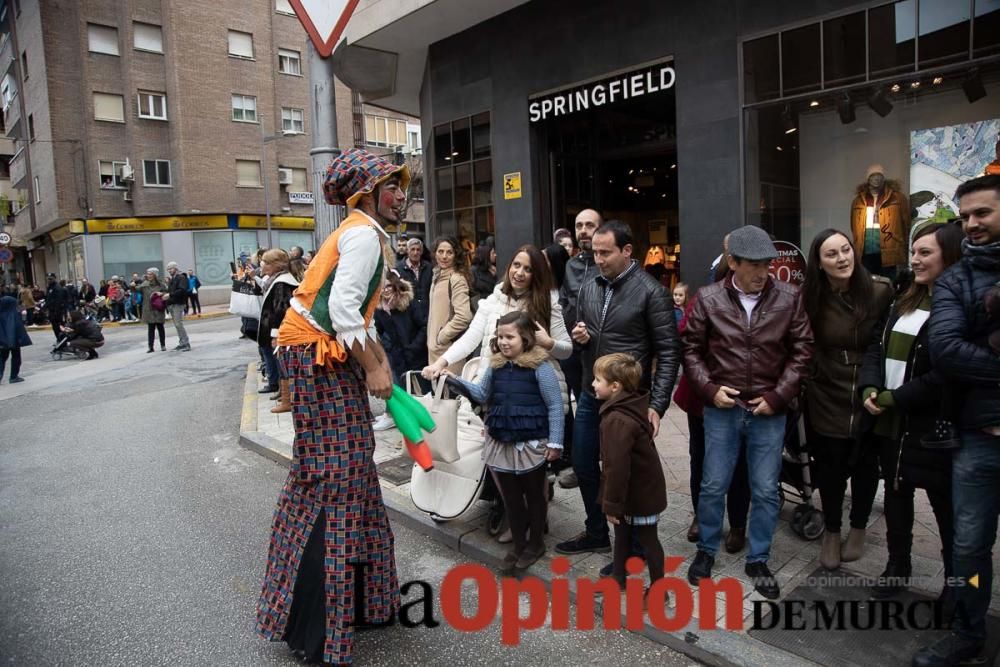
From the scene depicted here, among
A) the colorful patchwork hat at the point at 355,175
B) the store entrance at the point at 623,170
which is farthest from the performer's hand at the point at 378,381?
the store entrance at the point at 623,170

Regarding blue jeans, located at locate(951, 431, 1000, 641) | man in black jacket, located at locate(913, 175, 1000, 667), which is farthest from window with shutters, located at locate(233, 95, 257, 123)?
blue jeans, located at locate(951, 431, 1000, 641)

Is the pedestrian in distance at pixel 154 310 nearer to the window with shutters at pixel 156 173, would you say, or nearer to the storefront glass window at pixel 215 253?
the storefront glass window at pixel 215 253

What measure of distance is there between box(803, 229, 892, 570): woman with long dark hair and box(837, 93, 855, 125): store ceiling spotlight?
17.3 feet

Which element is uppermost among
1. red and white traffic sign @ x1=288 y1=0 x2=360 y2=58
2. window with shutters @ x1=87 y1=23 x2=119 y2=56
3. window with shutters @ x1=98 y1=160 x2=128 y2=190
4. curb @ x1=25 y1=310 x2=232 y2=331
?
window with shutters @ x1=87 y1=23 x2=119 y2=56

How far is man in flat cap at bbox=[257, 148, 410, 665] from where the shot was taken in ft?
9.68

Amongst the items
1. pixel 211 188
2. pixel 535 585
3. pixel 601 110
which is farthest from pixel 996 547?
pixel 211 188

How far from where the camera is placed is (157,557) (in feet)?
14.7

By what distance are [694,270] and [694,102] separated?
2.23m

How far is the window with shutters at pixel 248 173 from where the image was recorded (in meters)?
33.3

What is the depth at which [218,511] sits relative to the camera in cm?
533

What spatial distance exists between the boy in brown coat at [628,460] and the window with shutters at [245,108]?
3444 cm

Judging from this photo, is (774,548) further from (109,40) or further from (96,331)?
(109,40)

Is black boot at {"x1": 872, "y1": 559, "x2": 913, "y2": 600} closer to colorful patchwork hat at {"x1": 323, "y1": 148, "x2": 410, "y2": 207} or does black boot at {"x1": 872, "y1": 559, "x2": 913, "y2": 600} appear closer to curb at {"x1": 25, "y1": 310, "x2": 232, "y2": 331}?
colorful patchwork hat at {"x1": 323, "y1": 148, "x2": 410, "y2": 207}

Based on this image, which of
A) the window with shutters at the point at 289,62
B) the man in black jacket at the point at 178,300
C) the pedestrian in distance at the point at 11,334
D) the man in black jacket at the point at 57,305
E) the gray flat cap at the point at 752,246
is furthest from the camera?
the window with shutters at the point at 289,62
